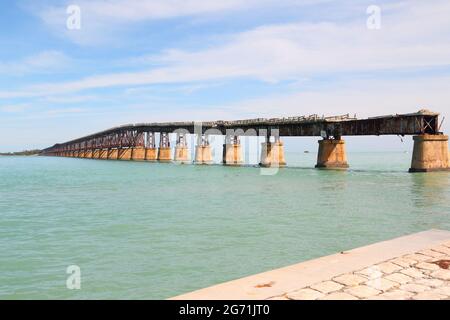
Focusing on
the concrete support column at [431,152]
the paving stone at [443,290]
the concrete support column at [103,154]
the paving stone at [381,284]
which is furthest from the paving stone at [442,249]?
the concrete support column at [103,154]

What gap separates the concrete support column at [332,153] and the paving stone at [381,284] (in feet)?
182

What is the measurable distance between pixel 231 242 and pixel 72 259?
4847mm

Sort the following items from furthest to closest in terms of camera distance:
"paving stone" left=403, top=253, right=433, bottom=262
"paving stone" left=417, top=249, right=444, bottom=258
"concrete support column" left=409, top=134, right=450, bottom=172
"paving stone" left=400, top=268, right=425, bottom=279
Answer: "concrete support column" left=409, top=134, right=450, bottom=172 → "paving stone" left=417, top=249, right=444, bottom=258 → "paving stone" left=403, top=253, right=433, bottom=262 → "paving stone" left=400, top=268, right=425, bottom=279

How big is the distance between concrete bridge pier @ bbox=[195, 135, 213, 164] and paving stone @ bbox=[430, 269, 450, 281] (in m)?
86.7

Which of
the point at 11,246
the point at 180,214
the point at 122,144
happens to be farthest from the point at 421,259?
the point at 122,144

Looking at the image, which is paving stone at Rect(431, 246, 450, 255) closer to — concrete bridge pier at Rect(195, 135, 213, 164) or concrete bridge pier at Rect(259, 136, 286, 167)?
concrete bridge pier at Rect(259, 136, 286, 167)

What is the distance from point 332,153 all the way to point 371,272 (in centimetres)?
5564

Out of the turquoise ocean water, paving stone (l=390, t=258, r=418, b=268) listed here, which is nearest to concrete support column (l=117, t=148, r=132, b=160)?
the turquoise ocean water

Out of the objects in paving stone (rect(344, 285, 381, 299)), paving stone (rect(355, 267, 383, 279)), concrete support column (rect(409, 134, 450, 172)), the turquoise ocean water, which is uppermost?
concrete support column (rect(409, 134, 450, 172))

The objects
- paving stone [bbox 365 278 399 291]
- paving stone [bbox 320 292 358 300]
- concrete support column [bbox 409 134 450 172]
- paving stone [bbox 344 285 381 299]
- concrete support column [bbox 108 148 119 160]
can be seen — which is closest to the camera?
paving stone [bbox 320 292 358 300]

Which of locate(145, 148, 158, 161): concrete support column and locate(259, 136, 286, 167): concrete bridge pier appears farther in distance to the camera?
locate(145, 148, 158, 161): concrete support column

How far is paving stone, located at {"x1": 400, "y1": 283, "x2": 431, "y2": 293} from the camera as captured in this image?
6.50m

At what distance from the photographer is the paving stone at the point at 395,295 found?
6.14 metres

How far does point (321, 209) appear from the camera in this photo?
842 inches
